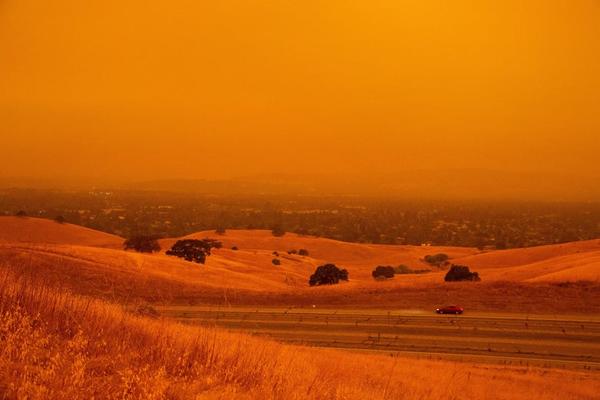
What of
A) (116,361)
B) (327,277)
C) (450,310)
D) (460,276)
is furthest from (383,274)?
(116,361)

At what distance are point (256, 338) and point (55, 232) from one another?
59872mm

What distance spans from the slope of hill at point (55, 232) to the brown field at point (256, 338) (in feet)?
85.7

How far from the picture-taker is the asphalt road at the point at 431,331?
14.5 m

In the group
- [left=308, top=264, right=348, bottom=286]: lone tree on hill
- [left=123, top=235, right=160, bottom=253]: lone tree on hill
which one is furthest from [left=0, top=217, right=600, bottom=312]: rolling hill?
[left=123, top=235, right=160, bottom=253]: lone tree on hill

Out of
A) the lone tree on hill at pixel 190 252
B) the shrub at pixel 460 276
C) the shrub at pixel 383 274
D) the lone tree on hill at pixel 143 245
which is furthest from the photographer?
the shrub at pixel 383 274

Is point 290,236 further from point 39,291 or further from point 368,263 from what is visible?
point 39,291

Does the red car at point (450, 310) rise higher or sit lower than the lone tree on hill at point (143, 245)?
higher

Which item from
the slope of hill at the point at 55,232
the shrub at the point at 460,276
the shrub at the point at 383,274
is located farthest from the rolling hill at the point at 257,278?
the shrub at the point at 383,274

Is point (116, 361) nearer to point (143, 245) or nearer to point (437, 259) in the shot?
point (143, 245)

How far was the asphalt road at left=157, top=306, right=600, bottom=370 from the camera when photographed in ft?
47.5

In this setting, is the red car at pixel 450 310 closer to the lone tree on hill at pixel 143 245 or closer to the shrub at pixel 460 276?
the shrub at pixel 460 276

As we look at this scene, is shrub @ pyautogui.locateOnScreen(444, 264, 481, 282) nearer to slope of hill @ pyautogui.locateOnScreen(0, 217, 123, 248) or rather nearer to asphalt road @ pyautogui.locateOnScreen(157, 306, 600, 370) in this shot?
asphalt road @ pyautogui.locateOnScreen(157, 306, 600, 370)

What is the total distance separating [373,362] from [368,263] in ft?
189

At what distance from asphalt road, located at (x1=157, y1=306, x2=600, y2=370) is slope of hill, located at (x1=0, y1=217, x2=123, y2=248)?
40.4m
